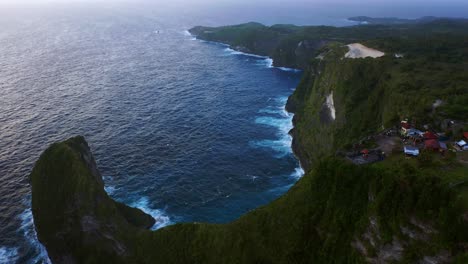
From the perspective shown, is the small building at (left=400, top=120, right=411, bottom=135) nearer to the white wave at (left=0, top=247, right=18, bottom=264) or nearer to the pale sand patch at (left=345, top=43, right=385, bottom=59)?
the pale sand patch at (left=345, top=43, right=385, bottom=59)

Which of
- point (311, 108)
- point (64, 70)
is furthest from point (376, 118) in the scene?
point (64, 70)

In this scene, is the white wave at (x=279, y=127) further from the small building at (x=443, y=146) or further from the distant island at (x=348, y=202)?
the small building at (x=443, y=146)

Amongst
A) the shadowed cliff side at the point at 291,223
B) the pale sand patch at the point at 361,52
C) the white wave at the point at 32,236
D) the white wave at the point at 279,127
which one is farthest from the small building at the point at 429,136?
the white wave at the point at 32,236

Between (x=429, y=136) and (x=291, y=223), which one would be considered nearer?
(x=291, y=223)

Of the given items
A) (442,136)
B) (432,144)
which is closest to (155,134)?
(442,136)

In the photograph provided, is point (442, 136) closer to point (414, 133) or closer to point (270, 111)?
point (414, 133)
